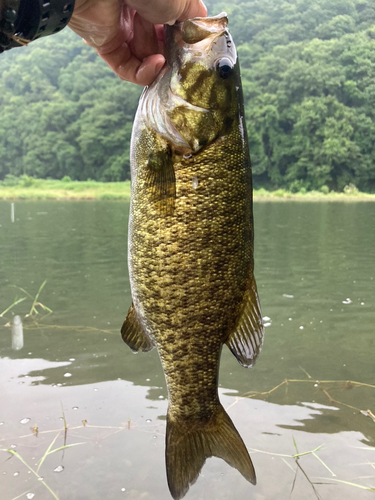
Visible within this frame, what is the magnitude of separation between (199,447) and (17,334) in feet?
14.6

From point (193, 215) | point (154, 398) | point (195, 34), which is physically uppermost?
point (195, 34)

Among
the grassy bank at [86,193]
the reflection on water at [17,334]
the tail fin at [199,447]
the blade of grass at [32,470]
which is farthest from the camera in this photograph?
the grassy bank at [86,193]

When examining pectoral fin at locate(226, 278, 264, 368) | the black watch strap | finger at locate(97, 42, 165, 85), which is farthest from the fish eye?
pectoral fin at locate(226, 278, 264, 368)

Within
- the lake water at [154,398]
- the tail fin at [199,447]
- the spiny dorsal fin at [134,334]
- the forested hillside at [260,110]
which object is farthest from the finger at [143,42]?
the forested hillside at [260,110]

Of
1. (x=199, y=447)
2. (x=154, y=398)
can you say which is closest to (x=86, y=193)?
(x=154, y=398)

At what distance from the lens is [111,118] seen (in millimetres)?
46812

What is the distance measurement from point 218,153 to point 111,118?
47661 mm

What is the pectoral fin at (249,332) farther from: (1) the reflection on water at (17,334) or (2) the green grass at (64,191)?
(2) the green grass at (64,191)

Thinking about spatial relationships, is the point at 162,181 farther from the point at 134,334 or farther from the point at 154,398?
the point at 154,398

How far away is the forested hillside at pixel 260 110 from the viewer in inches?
1893

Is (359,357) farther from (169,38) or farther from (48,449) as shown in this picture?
(169,38)

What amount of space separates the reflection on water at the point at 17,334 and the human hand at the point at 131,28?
4109mm

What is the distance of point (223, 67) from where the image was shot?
1736 millimetres

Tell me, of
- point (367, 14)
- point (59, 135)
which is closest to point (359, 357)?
point (59, 135)
